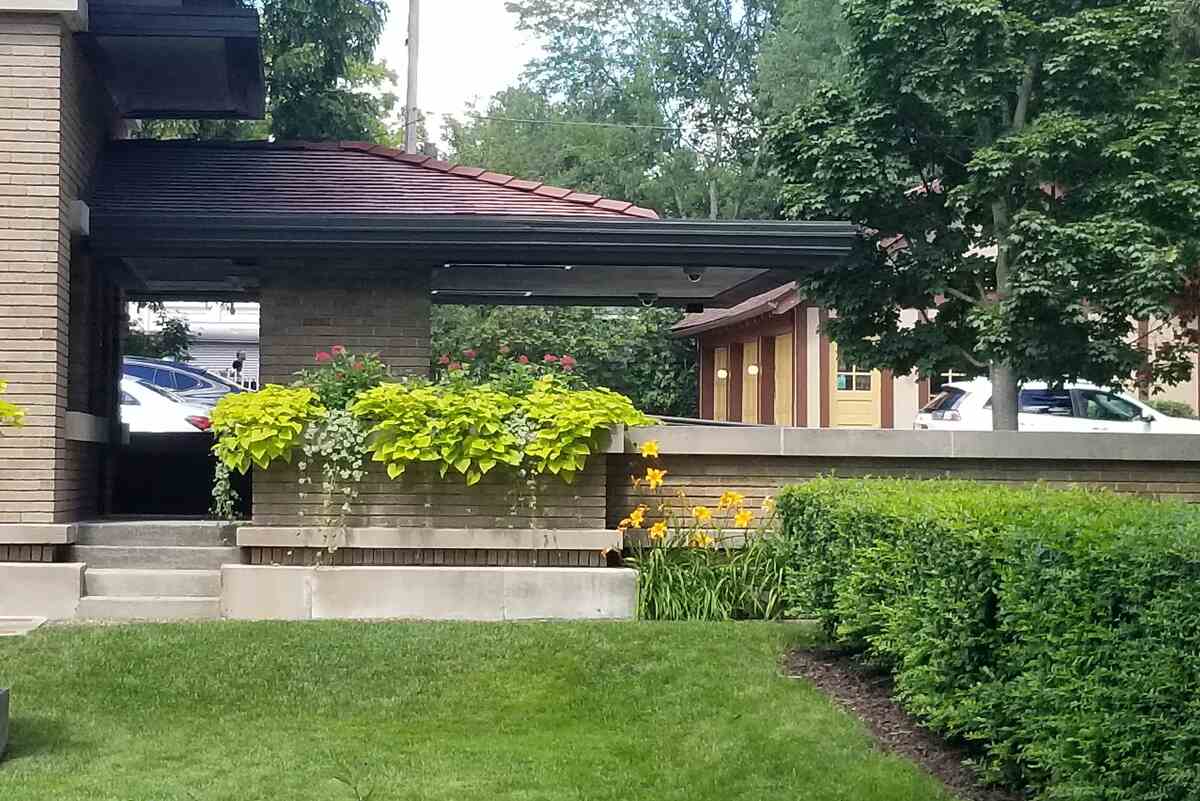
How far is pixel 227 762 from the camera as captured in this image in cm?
626

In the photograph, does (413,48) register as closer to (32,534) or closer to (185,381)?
(185,381)

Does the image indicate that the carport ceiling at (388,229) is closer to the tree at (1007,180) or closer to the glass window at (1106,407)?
the tree at (1007,180)

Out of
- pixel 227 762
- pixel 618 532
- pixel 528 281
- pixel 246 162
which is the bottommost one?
pixel 227 762

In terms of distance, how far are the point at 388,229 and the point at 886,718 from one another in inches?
206

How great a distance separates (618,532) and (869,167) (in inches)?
200

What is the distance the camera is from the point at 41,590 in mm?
9406

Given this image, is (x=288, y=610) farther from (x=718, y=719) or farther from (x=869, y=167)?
(x=869, y=167)

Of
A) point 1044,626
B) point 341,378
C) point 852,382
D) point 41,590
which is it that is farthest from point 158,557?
point 852,382

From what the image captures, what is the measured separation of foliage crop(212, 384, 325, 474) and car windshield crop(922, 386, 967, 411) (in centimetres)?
1095

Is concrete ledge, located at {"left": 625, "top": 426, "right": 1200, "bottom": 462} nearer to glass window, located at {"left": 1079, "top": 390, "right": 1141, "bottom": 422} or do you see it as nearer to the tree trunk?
the tree trunk

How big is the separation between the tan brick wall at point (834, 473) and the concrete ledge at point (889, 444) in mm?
91

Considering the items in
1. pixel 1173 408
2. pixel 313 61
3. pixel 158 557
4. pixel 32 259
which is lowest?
pixel 158 557

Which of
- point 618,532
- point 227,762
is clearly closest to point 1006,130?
point 618,532

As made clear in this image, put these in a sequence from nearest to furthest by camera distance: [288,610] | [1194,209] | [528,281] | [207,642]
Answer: [207,642], [288,610], [1194,209], [528,281]
